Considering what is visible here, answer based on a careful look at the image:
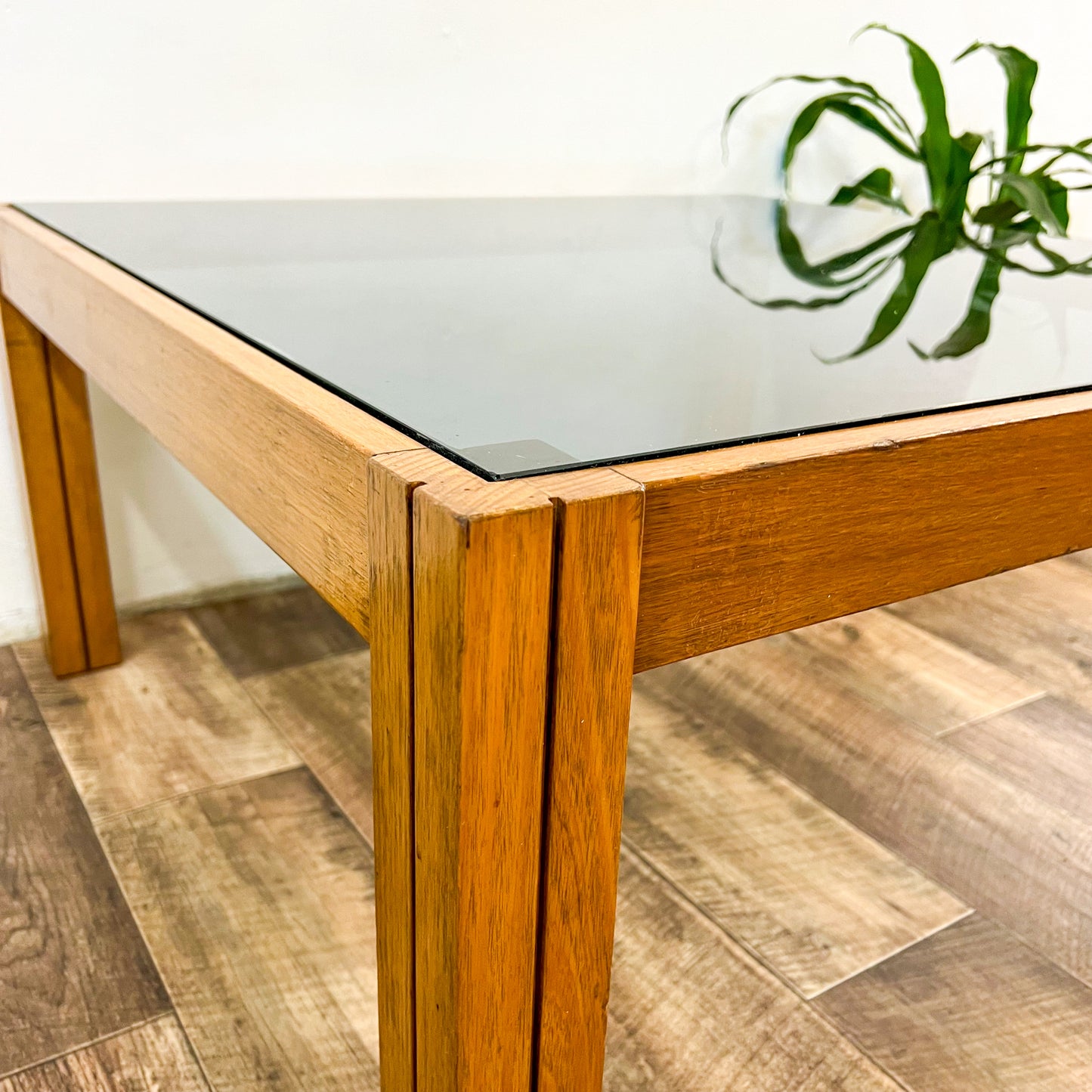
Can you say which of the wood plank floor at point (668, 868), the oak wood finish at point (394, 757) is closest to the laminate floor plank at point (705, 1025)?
the wood plank floor at point (668, 868)

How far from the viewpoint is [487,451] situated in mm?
382

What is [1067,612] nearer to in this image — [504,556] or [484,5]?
[484,5]

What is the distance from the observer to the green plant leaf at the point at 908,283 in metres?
0.60

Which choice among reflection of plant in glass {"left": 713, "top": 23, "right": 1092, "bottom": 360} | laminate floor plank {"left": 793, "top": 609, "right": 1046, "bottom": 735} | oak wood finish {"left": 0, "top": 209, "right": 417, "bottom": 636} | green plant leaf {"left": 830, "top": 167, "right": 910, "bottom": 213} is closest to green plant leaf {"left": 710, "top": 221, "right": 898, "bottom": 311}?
reflection of plant in glass {"left": 713, "top": 23, "right": 1092, "bottom": 360}

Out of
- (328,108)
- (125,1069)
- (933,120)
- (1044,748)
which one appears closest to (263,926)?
(125,1069)

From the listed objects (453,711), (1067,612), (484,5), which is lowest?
(1067,612)

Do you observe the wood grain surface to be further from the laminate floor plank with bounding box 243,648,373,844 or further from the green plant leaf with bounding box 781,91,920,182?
the green plant leaf with bounding box 781,91,920,182

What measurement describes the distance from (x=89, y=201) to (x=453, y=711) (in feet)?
3.14

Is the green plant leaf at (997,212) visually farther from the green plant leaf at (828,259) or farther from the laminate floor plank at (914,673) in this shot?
the laminate floor plank at (914,673)

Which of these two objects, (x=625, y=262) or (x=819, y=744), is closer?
(x=625, y=262)

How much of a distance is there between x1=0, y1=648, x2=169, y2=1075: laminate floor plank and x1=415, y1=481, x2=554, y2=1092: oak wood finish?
16.5 inches

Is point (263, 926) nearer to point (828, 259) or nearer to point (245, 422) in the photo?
point (245, 422)

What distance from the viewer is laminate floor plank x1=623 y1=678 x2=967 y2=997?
82 cm

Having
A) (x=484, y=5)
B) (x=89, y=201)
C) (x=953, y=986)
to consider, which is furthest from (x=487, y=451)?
(x=484, y=5)
